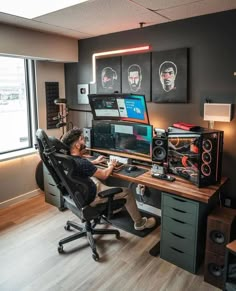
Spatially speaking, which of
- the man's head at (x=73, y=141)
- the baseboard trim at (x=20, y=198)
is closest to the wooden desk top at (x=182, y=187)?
the man's head at (x=73, y=141)

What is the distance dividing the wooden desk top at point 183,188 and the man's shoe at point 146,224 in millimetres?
609

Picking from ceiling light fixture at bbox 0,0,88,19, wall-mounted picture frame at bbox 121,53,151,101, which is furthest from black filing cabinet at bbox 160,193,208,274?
ceiling light fixture at bbox 0,0,88,19

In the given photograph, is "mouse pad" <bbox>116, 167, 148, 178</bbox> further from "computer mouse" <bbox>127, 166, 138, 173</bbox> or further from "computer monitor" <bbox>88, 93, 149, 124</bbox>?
"computer monitor" <bbox>88, 93, 149, 124</bbox>

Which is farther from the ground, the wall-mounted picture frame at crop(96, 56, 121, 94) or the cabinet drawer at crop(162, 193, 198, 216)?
the wall-mounted picture frame at crop(96, 56, 121, 94)

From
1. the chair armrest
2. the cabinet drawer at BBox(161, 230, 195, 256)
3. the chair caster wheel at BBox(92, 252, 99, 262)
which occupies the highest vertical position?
the chair armrest

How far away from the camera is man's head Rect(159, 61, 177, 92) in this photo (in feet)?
8.54

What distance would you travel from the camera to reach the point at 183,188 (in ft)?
6.88

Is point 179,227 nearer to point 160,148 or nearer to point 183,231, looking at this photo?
point 183,231

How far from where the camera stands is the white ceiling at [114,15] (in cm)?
205

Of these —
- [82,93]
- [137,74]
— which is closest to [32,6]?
[137,74]

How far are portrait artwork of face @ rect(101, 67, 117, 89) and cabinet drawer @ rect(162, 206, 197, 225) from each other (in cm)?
168

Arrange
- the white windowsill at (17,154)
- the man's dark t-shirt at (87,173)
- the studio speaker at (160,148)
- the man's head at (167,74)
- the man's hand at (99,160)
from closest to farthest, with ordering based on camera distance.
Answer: the man's dark t-shirt at (87,173), the studio speaker at (160,148), the man's head at (167,74), the man's hand at (99,160), the white windowsill at (17,154)

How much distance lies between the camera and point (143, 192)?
3.06 meters

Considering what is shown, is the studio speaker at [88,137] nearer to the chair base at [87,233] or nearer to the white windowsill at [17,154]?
the white windowsill at [17,154]
